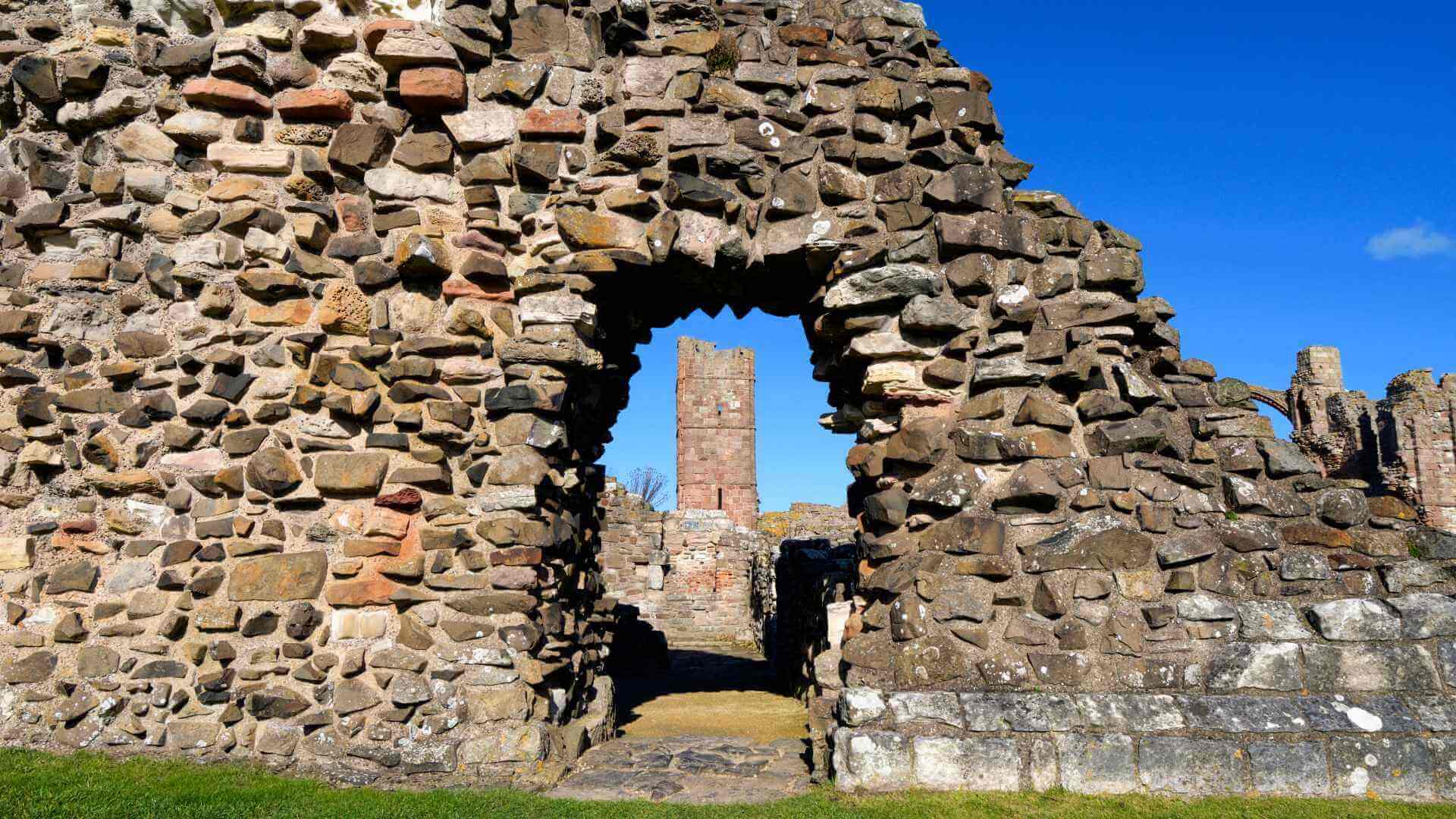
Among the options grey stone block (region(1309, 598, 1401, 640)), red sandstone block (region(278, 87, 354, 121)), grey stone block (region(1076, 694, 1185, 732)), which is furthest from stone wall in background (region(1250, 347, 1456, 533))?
red sandstone block (region(278, 87, 354, 121))

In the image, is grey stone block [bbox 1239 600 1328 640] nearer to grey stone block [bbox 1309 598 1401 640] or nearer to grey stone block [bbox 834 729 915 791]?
grey stone block [bbox 1309 598 1401 640]

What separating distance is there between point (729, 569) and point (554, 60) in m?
14.2

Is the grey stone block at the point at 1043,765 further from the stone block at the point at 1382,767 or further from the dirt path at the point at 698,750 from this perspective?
the stone block at the point at 1382,767

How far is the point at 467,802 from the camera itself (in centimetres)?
384

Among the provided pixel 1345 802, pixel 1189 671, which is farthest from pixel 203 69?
pixel 1345 802

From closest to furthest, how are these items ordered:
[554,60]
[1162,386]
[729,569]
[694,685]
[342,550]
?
[342,550] < [1162,386] < [554,60] < [694,685] < [729,569]

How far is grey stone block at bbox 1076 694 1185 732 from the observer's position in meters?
4.11

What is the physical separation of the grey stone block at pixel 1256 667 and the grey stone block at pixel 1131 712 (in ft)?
0.98

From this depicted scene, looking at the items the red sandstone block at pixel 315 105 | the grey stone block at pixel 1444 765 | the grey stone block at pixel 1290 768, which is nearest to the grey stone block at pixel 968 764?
the grey stone block at pixel 1290 768

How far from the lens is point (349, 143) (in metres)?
4.93

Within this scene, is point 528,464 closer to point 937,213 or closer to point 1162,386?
point 937,213

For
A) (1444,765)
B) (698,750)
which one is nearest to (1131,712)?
(1444,765)

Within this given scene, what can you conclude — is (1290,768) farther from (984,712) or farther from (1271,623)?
(984,712)

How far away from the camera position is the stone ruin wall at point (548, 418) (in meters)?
4.30
